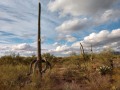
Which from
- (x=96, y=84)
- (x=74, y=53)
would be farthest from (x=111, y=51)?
(x=96, y=84)

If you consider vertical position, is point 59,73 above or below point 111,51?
below

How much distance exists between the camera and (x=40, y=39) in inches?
610

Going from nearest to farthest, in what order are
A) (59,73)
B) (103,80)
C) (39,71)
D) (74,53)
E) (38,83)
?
(38,83)
(103,80)
(39,71)
(59,73)
(74,53)

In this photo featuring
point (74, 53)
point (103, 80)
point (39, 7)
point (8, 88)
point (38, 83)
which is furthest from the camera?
point (74, 53)

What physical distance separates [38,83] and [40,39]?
4.25 m

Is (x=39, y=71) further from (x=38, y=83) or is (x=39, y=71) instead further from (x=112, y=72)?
(x=112, y=72)

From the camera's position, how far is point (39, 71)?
48.4 ft

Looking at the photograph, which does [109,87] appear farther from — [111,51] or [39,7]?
[111,51]

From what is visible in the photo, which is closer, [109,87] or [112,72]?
[109,87]

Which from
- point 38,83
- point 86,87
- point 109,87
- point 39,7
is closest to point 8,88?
point 38,83

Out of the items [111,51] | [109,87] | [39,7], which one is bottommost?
[109,87]

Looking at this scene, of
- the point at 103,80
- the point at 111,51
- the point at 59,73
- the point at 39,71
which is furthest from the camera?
the point at 111,51

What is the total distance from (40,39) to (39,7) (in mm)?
2218

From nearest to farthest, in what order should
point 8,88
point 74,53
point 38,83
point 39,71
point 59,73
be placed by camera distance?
point 8,88 → point 38,83 → point 39,71 → point 59,73 → point 74,53
